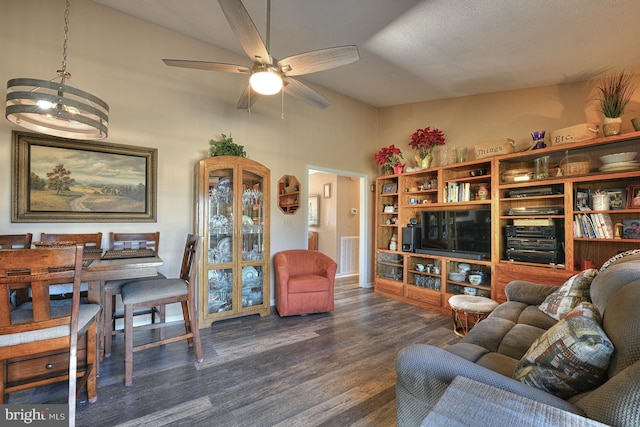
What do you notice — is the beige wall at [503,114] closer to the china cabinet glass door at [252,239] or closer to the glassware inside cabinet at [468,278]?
the glassware inside cabinet at [468,278]

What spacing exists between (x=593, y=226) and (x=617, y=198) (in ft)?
1.04

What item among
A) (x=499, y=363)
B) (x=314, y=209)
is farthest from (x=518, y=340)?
(x=314, y=209)

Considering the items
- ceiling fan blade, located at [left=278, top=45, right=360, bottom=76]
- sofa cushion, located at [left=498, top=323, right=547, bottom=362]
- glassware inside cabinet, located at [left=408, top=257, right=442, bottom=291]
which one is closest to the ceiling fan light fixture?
ceiling fan blade, located at [left=278, top=45, right=360, bottom=76]

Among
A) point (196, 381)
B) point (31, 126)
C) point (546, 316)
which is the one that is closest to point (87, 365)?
point (196, 381)

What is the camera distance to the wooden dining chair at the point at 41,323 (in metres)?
1.38

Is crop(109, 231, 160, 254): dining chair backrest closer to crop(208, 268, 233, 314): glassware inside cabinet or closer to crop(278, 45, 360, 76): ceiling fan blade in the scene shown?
crop(208, 268, 233, 314): glassware inside cabinet

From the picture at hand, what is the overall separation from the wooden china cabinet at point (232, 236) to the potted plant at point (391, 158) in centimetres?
214

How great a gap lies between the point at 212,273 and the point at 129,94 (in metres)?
2.16

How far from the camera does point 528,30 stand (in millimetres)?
2396

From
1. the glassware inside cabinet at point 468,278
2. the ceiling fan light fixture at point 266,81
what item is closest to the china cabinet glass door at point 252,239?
the ceiling fan light fixture at point 266,81

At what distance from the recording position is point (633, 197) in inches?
99.3

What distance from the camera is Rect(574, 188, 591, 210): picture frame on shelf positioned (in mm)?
2783

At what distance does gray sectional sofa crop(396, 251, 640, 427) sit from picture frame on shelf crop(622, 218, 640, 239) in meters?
0.97

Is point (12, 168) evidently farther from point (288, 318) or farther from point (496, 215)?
point (496, 215)
